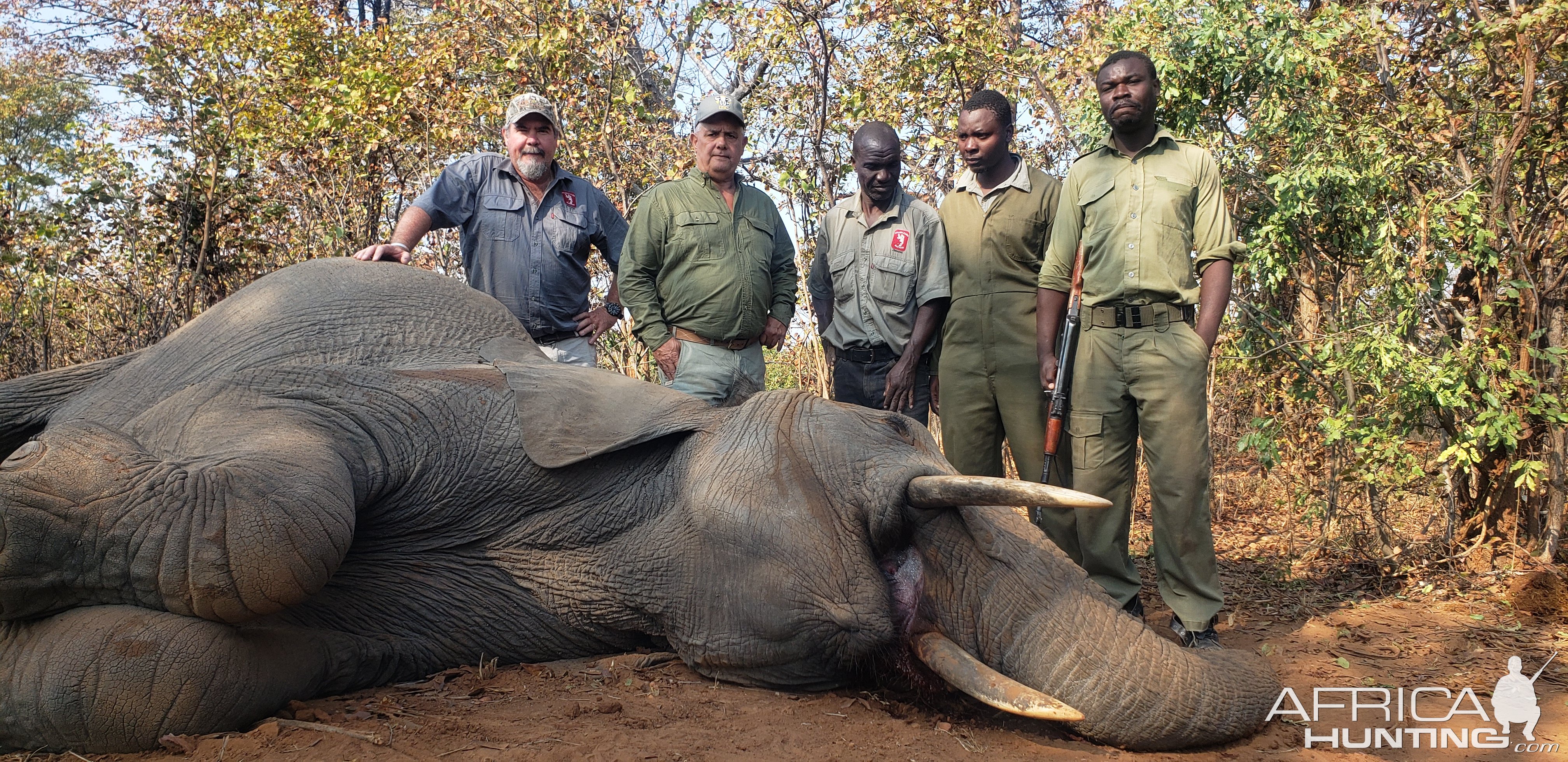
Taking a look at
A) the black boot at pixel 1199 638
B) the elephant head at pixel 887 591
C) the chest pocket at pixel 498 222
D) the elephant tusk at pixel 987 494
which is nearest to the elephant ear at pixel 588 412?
the elephant head at pixel 887 591

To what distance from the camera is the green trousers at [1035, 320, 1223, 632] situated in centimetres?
439

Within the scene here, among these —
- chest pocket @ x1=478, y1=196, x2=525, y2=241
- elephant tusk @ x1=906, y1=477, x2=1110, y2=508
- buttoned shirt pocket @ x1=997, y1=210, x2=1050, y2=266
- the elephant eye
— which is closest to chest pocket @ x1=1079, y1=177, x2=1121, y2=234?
buttoned shirt pocket @ x1=997, y1=210, x2=1050, y2=266

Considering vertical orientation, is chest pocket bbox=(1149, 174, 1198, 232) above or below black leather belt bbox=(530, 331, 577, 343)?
above

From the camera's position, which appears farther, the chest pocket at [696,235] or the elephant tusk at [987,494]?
the chest pocket at [696,235]

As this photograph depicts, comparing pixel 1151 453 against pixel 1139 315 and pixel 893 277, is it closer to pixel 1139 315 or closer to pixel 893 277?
pixel 1139 315

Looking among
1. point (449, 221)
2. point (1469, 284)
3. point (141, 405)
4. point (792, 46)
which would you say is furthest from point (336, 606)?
point (792, 46)

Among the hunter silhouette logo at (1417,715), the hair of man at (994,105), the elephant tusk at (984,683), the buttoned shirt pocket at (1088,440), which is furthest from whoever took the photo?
the hair of man at (994,105)

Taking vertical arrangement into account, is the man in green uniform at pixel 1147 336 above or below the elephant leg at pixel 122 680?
above

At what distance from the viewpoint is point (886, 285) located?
17.2 feet

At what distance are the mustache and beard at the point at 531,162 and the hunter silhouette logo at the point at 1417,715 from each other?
3964 mm

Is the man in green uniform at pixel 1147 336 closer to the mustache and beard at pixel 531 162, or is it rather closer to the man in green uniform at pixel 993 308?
the man in green uniform at pixel 993 308

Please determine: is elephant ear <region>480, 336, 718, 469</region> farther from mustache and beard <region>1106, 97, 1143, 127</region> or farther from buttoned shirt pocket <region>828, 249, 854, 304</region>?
mustache and beard <region>1106, 97, 1143, 127</region>

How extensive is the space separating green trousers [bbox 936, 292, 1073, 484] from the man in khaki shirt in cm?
17

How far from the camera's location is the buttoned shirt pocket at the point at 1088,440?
4609mm
